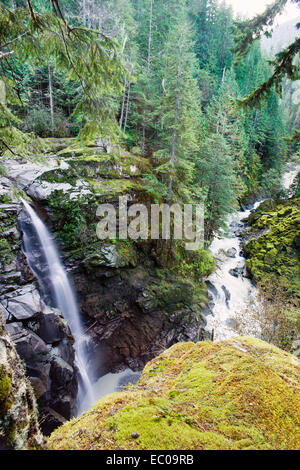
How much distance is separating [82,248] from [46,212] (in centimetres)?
245

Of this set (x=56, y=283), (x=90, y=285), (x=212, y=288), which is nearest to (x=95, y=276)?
(x=90, y=285)

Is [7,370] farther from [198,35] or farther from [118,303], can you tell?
[198,35]

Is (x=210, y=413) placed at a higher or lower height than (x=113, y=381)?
higher

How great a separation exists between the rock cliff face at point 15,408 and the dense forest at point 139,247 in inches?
0.5

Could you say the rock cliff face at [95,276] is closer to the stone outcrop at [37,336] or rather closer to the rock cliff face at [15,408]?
the stone outcrop at [37,336]

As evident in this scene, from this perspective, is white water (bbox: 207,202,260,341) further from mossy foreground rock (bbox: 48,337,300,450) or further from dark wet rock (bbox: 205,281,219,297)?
mossy foreground rock (bbox: 48,337,300,450)

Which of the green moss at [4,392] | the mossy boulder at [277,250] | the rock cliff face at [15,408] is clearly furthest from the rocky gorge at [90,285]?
the green moss at [4,392]

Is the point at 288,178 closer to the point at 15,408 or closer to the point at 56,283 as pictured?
the point at 56,283

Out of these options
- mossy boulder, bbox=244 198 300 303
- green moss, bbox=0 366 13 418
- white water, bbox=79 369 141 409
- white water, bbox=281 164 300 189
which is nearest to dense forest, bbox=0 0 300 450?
green moss, bbox=0 366 13 418

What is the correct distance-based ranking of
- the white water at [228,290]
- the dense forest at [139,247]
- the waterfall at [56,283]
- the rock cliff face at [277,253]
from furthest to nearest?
the rock cliff face at [277,253]
the white water at [228,290]
the waterfall at [56,283]
the dense forest at [139,247]

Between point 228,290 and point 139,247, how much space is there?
7.46m

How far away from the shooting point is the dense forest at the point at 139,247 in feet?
6.28

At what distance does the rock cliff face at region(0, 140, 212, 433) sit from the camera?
7.71 m

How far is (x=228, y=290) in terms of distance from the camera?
15.2m
